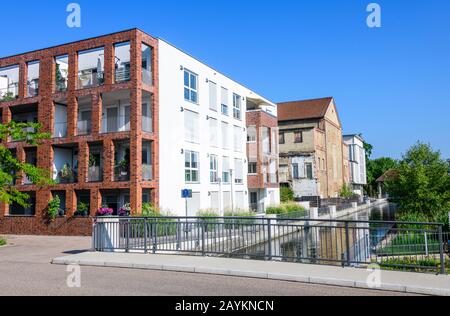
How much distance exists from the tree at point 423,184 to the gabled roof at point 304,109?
108 feet

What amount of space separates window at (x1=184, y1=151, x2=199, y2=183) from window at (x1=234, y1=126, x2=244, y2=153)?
22.6 feet

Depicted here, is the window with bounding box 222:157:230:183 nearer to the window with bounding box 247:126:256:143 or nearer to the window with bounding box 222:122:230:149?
the window with bounding box 222:122:230:149

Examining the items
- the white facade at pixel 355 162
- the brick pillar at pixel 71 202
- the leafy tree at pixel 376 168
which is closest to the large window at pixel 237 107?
the brick pillar at pixel 71 202

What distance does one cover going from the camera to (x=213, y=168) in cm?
3212

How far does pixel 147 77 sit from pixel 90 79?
4.01 meters

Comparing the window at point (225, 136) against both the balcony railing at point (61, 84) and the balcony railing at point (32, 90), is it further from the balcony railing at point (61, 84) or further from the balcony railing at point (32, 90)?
the balcony railing at point (32, 90)

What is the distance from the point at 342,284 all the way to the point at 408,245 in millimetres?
Answer: 2829

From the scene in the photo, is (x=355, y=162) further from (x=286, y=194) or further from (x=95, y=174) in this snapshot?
(x=95, y=174)

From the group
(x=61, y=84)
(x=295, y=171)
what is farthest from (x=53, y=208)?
(x=295, y=171)

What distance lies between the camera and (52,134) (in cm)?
2673
